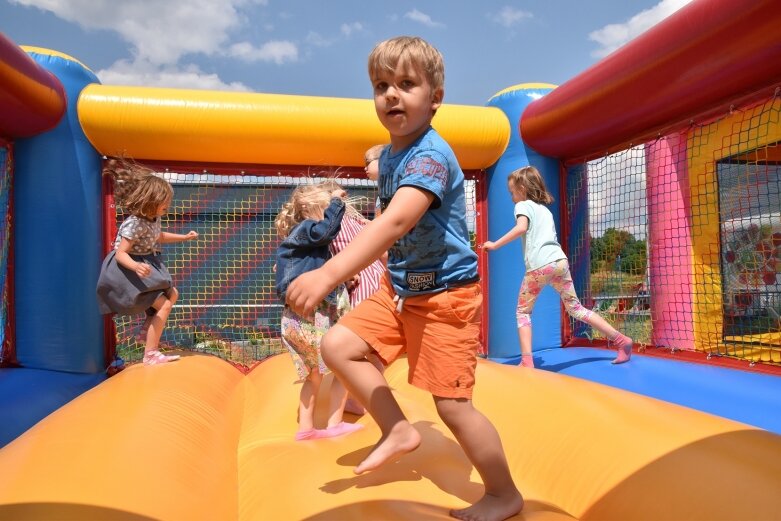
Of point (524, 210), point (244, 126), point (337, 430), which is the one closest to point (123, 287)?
point (244, 126)

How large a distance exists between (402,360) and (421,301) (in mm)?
1301

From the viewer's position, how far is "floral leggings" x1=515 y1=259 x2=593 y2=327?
2.85 metres

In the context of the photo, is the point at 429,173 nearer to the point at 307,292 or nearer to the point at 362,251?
the point at 362,251

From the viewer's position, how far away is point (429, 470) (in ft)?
4.75

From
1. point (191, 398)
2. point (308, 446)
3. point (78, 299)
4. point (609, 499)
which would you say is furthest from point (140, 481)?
point (78, 299)

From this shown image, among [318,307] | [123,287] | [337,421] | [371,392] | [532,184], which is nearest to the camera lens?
[371,392]

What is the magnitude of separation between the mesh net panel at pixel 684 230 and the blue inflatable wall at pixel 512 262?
0.24 m

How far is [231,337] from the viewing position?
3.66m

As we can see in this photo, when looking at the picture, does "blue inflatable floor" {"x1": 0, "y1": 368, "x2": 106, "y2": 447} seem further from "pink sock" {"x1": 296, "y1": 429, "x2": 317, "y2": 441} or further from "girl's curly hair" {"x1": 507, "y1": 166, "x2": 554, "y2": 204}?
"girl's curly hair" {"x1": 507, "y1": 166, "x2": 554, "y2": 204}

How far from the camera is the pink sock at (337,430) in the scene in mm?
1764

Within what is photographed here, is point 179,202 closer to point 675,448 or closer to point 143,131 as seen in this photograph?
point 143,131

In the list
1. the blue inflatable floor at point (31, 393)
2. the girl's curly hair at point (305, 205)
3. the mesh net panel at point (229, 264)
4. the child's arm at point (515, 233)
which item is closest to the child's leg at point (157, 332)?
the blue inflatable floor at point (31, 393)

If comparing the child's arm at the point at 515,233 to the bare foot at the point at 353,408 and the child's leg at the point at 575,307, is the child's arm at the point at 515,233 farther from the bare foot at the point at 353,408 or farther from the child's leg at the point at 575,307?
the bare foot at the point at 353,408

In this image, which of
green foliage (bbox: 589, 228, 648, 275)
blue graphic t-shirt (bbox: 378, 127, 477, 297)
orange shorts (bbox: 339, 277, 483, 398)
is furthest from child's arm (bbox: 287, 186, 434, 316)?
green foliage (bbox: 589, 228, 648, 275)
